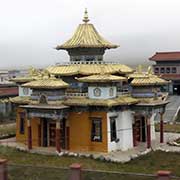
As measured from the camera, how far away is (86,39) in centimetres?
3067

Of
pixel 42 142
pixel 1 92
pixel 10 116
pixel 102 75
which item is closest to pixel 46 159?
pixel 42 142

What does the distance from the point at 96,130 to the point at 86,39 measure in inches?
284

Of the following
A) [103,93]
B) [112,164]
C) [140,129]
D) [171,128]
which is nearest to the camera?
[112,164]

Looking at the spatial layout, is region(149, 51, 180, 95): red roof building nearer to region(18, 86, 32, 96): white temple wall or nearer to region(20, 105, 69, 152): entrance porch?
region(18, 86, 32, 96): white temple wall

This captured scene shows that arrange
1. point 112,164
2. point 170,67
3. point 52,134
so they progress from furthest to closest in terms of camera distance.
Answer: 1. point 170,67
2. point 52,134
3. point 112,164

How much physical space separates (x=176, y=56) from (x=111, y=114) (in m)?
35.4

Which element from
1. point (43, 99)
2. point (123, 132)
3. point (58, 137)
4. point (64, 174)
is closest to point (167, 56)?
point (123, 132)

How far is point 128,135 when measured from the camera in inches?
1102

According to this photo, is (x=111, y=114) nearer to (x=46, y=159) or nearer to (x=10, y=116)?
(x=46, y=159)

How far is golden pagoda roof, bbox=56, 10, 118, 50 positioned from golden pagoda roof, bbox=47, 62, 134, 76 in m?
1.37

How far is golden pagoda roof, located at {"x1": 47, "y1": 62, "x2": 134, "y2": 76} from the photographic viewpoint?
93.5 feet

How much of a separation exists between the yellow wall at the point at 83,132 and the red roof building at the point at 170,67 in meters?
34.0

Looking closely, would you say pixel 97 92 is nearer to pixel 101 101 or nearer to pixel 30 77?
pixel 101 101

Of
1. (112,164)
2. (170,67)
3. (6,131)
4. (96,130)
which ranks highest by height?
(170,67)
